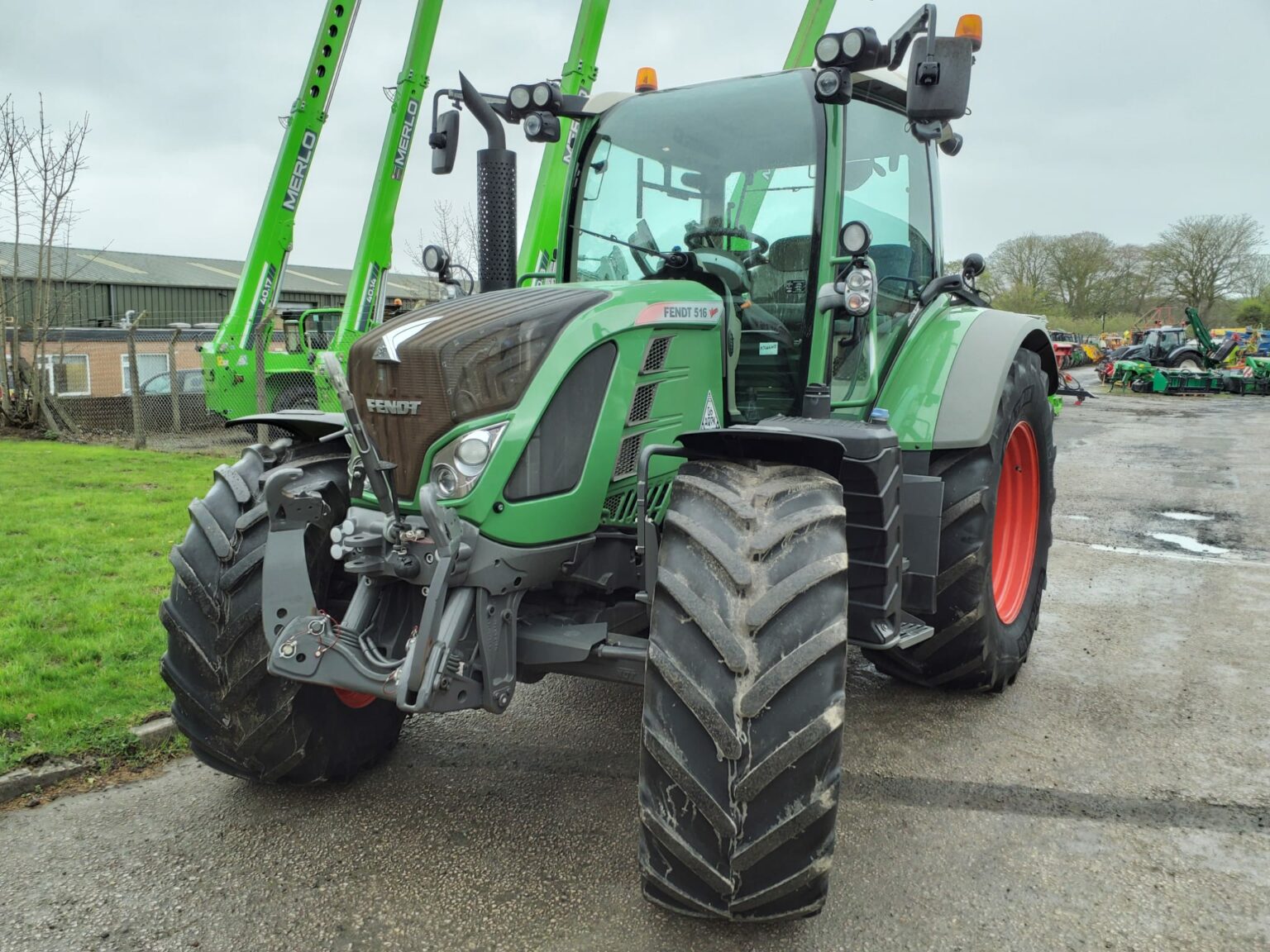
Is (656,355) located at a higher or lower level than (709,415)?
higher

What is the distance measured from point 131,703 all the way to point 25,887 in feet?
3.95

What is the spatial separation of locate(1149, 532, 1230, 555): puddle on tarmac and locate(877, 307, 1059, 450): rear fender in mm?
4089

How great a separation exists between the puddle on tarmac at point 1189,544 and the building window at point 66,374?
13.4m

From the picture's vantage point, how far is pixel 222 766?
10.2 feet

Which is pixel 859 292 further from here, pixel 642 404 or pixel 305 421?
pixel 305 421

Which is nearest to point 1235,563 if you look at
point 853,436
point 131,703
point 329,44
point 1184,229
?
point 853,436

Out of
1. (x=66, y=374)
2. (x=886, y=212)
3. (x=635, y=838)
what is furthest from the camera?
(x=66, y=374)

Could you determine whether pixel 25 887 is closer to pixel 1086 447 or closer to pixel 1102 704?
pixel 1102 704

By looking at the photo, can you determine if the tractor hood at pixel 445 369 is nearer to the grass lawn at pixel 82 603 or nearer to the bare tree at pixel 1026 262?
the grass lawn at pixel 82 603

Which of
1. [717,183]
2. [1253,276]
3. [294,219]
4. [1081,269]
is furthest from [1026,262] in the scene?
[717,183]

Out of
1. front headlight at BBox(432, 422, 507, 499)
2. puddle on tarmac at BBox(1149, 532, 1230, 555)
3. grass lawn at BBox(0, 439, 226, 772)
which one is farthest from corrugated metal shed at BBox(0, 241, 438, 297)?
front headlight at BBox(432, 422, 507, 499)

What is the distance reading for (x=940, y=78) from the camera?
9.39ft

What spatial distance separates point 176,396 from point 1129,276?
1902 inches

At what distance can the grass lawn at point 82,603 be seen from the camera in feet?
12.1
